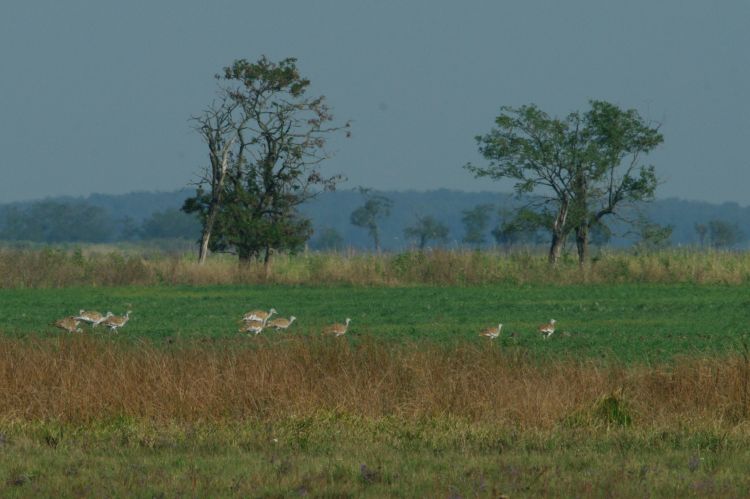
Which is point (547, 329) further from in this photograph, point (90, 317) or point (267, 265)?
point (267, 265)

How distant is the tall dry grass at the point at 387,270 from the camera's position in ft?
144

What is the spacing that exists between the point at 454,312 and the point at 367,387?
16.0 m

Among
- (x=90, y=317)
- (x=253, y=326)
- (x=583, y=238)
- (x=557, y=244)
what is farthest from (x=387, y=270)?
(x=253, y=326)

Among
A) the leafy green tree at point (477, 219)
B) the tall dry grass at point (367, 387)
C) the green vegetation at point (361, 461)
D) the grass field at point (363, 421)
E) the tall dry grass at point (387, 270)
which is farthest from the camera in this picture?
the leafy green tree at point (477, 219)

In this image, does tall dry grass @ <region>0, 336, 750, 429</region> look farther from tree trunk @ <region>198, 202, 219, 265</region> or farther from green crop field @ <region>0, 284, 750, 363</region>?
tree trunk @ <region>198, 202, 219, 265</region>

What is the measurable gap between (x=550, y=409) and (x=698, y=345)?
322 inches

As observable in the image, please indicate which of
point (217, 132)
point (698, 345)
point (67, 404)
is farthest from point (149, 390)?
point (217, 132)

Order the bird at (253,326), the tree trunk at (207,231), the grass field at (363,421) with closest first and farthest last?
the grass field at (363,421), the bird at (253,326), the tree trunk at (207,231)

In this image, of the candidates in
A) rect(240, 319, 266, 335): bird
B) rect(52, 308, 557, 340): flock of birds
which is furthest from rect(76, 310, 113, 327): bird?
rect(240, 319, 266, 335): bird

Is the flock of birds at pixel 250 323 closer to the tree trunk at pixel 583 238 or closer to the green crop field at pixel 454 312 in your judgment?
the green crop field at pixel 454 312

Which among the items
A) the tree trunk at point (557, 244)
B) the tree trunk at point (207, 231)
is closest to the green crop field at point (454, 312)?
the tree trunk at point (207, 231)

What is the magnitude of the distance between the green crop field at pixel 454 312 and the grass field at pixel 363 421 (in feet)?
8.56

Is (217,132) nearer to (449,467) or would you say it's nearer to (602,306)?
(602,306)

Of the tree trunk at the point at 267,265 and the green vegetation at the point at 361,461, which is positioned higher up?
the tree trunk at the point at 267,265
